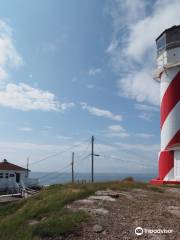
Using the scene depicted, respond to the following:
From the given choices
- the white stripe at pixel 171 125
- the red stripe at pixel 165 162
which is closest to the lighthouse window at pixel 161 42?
the white stripe at pixel 171 125

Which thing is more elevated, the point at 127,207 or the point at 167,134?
the point at 167,134

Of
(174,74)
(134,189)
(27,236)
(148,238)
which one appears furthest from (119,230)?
(174,74)

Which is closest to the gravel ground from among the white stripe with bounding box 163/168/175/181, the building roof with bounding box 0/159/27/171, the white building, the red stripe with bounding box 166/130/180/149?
the white stripe with bounding box 163/168/175/181

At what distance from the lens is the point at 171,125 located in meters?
22.8

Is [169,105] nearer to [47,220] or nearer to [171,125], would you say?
[171,125]

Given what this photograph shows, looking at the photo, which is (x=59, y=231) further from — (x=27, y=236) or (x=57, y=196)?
(x=57, y=196)

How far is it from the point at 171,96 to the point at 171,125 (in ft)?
6.60

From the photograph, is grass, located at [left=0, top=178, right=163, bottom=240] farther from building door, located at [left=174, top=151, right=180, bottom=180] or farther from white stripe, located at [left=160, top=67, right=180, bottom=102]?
white stripe, located at [left=160, top=67, right=180, bottom=102]

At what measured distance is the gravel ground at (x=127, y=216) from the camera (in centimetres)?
1000

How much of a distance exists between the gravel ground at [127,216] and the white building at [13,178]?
2891cm

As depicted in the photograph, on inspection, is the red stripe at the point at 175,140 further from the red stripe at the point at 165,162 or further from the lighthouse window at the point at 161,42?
the lighthouse window at the point at 161,42

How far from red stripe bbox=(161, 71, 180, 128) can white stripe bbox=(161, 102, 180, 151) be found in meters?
0.29

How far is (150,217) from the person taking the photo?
1130 cm

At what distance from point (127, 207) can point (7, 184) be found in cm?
3220
